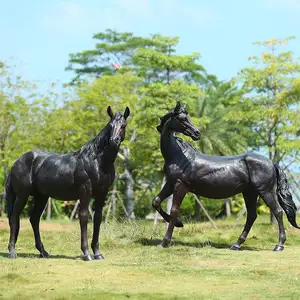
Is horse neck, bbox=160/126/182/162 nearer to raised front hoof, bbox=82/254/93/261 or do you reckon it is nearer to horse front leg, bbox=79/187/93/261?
horse front leg, bbox=79/187/93/261

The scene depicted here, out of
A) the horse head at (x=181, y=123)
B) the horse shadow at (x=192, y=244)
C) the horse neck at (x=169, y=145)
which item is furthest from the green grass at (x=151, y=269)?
the horse head at (x=181, y=123)

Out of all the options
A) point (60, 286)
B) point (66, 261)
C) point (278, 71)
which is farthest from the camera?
point (278, 71)

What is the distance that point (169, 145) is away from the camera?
45.4 ft

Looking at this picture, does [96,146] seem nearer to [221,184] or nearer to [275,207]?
[221,184]

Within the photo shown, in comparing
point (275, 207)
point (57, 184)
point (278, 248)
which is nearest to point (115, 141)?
point (57, 184)

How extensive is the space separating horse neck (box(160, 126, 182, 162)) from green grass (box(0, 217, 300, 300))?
173cm

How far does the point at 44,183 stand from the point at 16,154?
59.5ft

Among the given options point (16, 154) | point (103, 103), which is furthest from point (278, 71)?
point (16, 154)

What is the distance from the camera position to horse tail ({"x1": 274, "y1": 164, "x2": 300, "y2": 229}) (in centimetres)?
1372

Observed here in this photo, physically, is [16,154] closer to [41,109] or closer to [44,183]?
[41,109]

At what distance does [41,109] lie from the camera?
31.5m

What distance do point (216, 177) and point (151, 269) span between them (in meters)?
3.72

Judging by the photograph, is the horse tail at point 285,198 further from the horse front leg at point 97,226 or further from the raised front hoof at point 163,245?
the horse front leg at point 97,226

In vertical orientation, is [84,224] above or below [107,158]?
below
